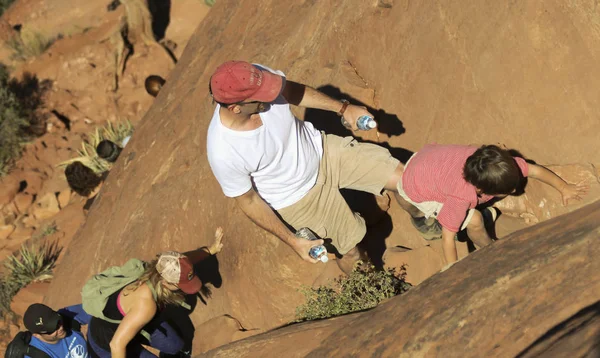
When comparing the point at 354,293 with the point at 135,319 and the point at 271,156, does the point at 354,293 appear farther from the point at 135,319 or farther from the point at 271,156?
the point at 135,319

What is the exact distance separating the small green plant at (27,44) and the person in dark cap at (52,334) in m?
9.40

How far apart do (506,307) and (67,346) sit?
345 cm

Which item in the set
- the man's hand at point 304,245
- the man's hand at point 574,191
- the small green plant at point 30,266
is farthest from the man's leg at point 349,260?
the small green plant at point 30,266

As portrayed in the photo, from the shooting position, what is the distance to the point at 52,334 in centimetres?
481

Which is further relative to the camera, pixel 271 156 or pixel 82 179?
pixel 82 179

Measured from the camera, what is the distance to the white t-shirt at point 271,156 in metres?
3.90

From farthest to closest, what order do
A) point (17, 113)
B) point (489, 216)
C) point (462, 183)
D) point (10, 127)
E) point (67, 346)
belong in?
point (17, 113)
point (10, 127)
point (67, 346)
point (489, 216)
point (462, 183)

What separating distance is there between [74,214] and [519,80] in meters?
6.94

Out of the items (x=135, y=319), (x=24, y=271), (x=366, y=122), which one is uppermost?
(x=366, y=122)

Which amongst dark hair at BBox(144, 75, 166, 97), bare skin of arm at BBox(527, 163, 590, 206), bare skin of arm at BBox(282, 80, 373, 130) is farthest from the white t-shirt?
dark hair at BBox(144, 75, 166, 97)

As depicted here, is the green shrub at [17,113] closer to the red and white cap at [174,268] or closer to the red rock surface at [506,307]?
the red and white cap at [174,268]

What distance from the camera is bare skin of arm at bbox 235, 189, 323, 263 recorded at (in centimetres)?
414

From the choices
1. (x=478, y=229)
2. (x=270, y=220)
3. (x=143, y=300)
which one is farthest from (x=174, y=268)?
(x=478, y=229)

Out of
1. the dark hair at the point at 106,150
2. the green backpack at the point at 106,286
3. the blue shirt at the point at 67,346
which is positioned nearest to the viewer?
the green backpack at the point at 106,286
